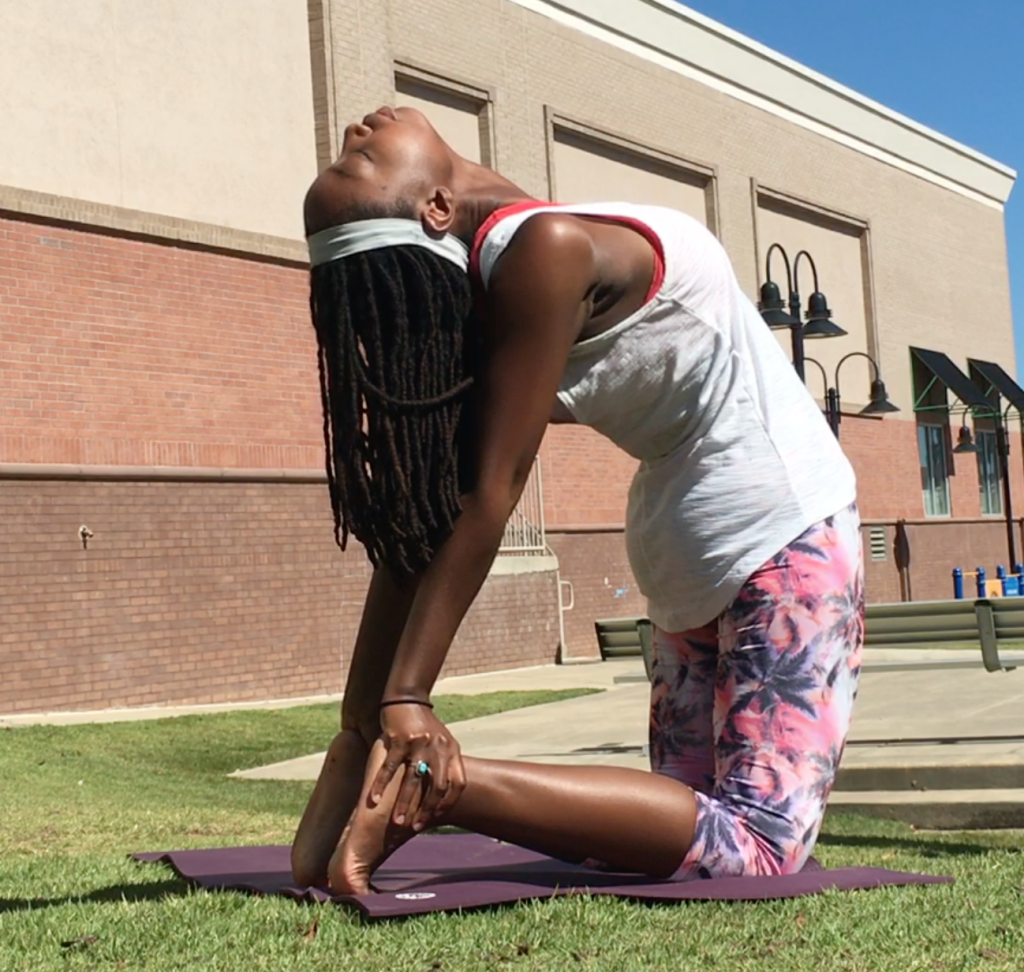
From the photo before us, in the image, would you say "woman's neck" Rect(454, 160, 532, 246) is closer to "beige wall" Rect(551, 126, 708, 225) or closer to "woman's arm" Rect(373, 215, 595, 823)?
"woman's arm" Rect(373, 215, 595, 823)

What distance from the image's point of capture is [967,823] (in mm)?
6527

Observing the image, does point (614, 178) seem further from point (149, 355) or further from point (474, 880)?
point (474, 880)

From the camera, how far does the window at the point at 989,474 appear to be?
3621cm

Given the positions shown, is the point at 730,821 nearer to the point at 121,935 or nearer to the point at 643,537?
the point at 643,537

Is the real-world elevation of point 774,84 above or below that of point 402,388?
above

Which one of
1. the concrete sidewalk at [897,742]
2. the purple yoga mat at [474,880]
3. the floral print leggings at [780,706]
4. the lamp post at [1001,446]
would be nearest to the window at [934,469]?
the lamp post at [1001,446]

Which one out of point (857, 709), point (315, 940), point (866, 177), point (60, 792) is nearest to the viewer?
point (315, 940)

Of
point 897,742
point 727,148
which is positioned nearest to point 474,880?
point 897,742

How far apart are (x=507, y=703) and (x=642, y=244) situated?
35.5 feet

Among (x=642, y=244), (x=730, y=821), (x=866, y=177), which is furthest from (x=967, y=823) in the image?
(x=866, y=177)

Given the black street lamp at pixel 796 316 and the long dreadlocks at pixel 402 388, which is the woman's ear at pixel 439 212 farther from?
the black street lamp at pixel 796 316

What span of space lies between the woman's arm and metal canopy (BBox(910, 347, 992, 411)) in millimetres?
31012

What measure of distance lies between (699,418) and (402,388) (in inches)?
24.5

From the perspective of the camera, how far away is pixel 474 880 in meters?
3.29
